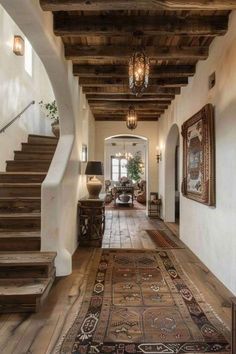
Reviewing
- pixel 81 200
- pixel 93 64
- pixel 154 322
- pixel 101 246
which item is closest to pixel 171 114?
pixel 93 64

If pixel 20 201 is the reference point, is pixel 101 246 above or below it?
below

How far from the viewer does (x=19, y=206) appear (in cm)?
392

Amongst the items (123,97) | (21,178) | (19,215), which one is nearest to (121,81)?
(123,97)

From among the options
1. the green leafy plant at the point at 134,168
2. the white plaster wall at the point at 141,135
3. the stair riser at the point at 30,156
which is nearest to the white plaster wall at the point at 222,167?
the stair riser at the point at 30,156

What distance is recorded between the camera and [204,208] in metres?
3.91

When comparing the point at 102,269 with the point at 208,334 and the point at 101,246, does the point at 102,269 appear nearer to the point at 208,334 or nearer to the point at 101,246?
the point at 101,246

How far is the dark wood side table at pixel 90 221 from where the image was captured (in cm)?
488

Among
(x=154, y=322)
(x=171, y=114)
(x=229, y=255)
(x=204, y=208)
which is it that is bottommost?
(x=154, y=322)

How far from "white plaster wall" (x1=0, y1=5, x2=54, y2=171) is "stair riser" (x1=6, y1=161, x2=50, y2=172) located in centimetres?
13

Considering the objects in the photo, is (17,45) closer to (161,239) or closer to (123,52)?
(123,52)

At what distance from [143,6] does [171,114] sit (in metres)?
3.88

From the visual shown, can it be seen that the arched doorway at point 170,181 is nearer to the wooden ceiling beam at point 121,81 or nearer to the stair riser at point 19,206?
the wooden ceiling beam at point 121,81

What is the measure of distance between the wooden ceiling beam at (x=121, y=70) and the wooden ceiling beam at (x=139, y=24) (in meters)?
1.28

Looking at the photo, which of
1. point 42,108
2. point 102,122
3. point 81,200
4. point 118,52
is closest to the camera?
point 118,52
